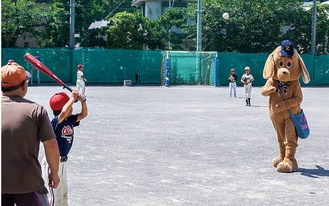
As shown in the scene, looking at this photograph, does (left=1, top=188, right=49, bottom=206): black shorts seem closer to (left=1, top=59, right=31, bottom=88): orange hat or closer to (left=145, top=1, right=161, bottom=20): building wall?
(left=1, top=59, right=31, bottom=88): orange hat

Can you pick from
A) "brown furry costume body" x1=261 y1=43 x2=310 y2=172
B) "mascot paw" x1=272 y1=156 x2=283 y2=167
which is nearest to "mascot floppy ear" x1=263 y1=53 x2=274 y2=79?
"brown furry costume body" x1=261 y1=43 x2=310 y2=172

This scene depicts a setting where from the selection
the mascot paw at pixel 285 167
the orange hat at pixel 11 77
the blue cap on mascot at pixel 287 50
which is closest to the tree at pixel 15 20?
the blue cap on mascot at pixel 287 50

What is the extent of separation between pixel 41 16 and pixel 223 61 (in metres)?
12.9

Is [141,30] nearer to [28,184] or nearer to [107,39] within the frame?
[107,39]

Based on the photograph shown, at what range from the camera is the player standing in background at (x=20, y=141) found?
4.41 metres

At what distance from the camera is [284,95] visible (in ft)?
31.8

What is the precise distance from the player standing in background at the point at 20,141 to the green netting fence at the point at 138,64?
104 feet

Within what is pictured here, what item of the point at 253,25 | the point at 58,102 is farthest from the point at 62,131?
the point at 253,25

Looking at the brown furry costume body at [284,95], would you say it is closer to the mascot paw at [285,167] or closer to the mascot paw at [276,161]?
the mascot paw at [276,161]

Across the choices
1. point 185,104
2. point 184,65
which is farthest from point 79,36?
point 185,104

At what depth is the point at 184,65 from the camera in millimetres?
36969

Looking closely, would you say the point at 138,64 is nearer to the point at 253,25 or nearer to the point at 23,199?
the point at 253,25

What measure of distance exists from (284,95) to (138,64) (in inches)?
1129

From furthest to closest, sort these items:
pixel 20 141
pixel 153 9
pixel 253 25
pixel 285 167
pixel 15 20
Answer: pixel 153 9 → pixel 253 25 → pixel 15 20 → pixel 285 167 → pixel 20 141
